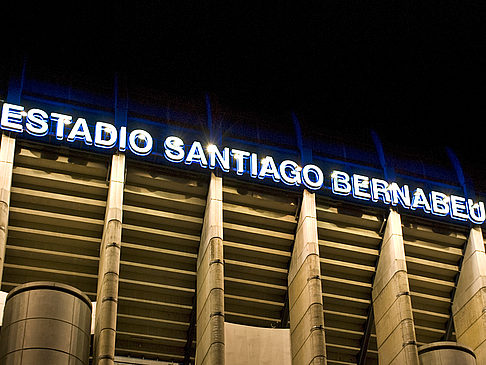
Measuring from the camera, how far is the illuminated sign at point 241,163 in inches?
1574

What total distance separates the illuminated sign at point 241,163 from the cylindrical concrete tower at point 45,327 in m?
9.27

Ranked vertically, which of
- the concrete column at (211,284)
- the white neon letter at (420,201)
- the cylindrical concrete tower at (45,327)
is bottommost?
the cylindrical concrete tower at (45,327)

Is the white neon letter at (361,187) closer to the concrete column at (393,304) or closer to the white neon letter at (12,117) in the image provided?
the concrete column at (393,304)

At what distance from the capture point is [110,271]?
3678 centimetres

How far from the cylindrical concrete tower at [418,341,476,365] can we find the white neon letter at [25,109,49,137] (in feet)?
70.5

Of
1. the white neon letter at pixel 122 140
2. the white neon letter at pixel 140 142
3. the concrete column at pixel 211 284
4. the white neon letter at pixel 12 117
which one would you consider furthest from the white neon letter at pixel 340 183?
the white neon letter at pixel 12 117

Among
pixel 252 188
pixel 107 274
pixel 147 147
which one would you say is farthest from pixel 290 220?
pixel 107 274

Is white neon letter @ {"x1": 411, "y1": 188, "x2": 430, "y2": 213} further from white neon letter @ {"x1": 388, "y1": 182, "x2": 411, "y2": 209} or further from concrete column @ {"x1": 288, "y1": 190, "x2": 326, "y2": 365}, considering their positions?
concrete column @ {"x1": 288, "y1": 190, "x2": 326, "y2": 365}

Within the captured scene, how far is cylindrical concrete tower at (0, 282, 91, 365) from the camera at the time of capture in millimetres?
31594

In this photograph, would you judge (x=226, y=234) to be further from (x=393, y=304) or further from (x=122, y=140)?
(x=393, y=304)

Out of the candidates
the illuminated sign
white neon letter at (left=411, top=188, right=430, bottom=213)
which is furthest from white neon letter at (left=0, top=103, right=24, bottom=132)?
white neon letter at (left=411, top=188, right=430, bottom=213)

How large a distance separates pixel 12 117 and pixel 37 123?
121 cm

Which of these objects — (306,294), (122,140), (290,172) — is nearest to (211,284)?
(306,294)

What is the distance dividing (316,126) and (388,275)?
33.0 feet
